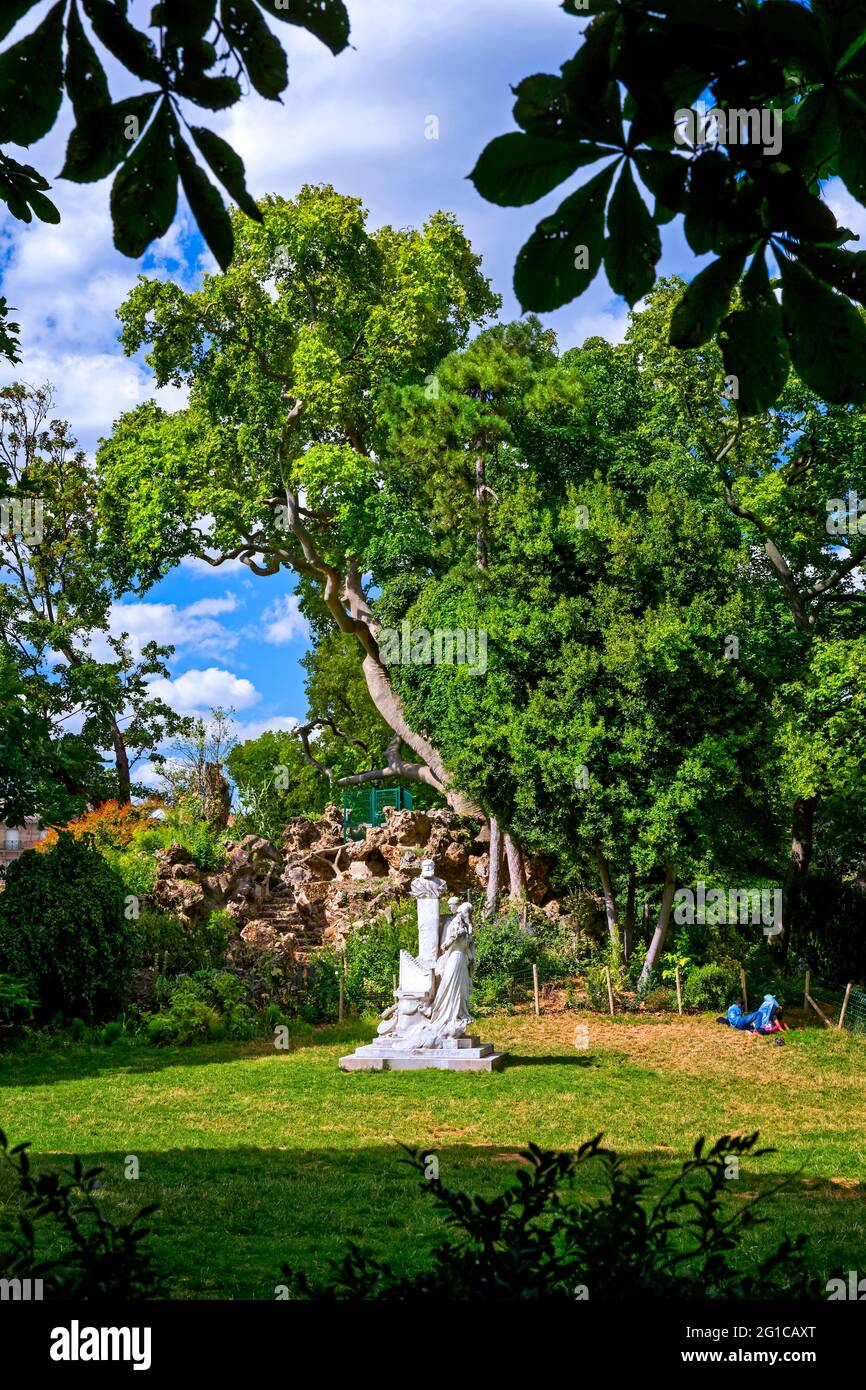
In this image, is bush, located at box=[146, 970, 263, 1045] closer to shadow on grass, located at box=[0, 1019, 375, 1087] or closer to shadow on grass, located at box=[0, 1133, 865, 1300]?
shadow on grass, located at box=[0, 1019, 375, 1087]

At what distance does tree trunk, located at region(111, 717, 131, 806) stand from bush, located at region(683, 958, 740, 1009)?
57.0 ft

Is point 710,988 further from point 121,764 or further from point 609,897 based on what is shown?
point 121,764

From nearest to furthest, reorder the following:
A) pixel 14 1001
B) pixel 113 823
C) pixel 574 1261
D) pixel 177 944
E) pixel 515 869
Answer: pixel 574 1261 → pixel 14 1001 → pixel 177 944 → pixel 515 869 → pixel 113 823

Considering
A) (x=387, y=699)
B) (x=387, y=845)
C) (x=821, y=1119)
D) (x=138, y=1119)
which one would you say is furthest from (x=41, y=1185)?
(x=387, y=699)

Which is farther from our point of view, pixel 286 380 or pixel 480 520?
pixel 286 380

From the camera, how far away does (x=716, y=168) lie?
197 centimetres

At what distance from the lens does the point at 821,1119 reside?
41.3ft

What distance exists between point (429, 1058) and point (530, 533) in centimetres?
971

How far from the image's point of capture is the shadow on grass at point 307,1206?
22.4 ft

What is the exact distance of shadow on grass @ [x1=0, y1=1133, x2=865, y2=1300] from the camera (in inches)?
269

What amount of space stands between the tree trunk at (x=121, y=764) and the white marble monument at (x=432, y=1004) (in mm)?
17471

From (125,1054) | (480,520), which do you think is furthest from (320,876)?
(125,1054)

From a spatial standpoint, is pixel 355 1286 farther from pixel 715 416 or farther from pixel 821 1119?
pixel 715 416

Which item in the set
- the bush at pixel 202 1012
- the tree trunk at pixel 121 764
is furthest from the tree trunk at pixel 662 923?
the tree trunk at pixel 121 764
